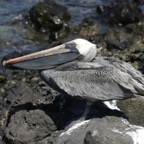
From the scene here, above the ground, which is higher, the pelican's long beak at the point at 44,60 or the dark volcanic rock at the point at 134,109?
the pelican's long beak at the point at 44,60

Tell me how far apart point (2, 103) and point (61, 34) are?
464 cm

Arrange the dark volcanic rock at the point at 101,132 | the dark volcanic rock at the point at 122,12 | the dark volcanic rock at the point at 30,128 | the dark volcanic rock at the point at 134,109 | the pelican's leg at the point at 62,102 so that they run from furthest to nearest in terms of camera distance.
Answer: the dark volcanic rock at the point at 122,12, the pelican's leg at the point at 62,102, the dark volcanic rock at the point at 134,109, the dark volcanic rock at the point at 30,128, the dark volcanic rock at the point at 101,132

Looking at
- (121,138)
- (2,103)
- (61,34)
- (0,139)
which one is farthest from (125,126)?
(61,34)

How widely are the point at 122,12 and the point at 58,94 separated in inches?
271

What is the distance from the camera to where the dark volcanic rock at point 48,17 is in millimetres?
14602

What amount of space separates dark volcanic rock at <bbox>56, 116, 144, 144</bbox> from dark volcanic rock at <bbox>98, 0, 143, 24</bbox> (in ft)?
24.7

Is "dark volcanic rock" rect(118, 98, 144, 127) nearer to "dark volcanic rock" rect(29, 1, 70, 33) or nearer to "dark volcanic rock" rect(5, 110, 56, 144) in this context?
"dark volcanic rock" rect(5, 110, 56, 144)

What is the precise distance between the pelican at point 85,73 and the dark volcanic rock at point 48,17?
6.60 meters

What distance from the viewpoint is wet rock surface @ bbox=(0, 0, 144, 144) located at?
24.2 feet

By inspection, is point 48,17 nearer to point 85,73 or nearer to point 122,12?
point 122,12

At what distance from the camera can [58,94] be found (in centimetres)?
854

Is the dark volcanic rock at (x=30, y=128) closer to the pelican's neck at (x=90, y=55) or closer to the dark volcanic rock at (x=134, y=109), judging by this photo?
the pelican's neck at (x=90, y=55)

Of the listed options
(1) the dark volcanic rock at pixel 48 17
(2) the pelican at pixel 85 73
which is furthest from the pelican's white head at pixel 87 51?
(1) the dark volcanic rock at pixel 48 17

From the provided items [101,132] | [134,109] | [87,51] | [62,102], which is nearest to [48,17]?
[62,102]
